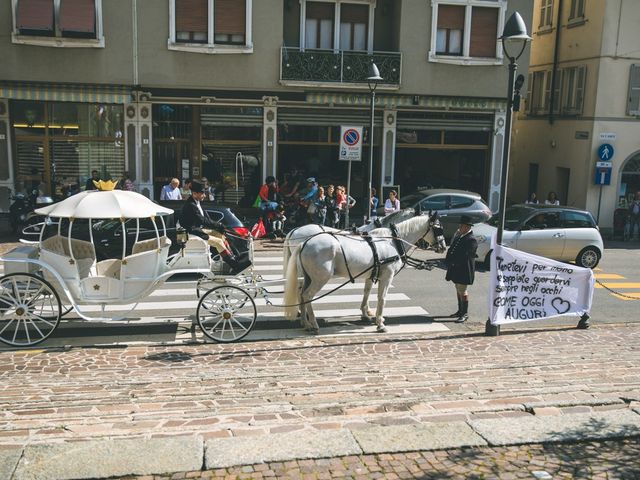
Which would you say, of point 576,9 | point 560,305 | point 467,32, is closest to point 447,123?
point 467,32

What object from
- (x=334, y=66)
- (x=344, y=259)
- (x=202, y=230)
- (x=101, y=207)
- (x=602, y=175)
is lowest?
(x=344, y=259)

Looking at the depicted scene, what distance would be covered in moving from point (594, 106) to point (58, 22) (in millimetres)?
19407

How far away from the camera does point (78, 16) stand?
72.0ft

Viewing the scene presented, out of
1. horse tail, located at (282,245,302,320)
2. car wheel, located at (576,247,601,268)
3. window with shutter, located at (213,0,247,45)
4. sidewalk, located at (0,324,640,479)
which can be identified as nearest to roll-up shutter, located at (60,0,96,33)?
window with shutter, located at (213,0,247,45)

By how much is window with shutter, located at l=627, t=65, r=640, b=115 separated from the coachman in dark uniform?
1694cm

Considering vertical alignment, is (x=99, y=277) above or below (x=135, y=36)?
below

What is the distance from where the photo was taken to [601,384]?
880 cm

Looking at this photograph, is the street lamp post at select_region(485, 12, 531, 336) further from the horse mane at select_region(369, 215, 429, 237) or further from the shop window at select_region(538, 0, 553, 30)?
the shop window at select_region(538, 0, 553, 30)

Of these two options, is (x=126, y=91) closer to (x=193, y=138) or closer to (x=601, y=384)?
(x=193, y=138)

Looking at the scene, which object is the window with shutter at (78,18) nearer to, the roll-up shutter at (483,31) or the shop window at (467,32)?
the shop window at (467,32)

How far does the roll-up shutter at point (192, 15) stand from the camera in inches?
895

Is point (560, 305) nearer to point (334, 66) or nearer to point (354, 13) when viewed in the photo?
point (334, 66)

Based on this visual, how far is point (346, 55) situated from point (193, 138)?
6179mm

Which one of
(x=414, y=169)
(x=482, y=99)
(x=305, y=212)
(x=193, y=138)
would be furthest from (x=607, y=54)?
(x=193, y=138)
